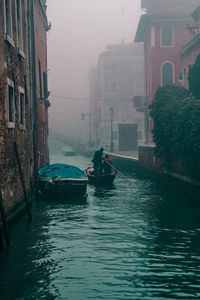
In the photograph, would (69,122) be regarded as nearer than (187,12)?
No

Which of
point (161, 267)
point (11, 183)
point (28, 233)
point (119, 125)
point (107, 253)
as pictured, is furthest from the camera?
point (119, 125)

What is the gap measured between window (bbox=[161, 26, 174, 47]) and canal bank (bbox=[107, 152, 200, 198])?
961 centimetres

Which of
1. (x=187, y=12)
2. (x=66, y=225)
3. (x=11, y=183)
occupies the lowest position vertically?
(x=66, y=225)

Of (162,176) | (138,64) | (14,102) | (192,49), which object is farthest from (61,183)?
(138,64)

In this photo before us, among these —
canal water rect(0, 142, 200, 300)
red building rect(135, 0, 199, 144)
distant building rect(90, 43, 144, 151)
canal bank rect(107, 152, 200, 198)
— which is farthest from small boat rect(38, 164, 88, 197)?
distant building rect(90, 43, 144, 151)

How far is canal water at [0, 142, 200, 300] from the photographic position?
7.01 meters

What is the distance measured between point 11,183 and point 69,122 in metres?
89.0

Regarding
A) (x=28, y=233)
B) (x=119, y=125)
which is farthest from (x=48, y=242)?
(x=119, y=125)

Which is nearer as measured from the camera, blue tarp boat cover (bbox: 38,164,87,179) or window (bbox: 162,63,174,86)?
blue tarp boat cover (bbox: 38,164,87,179)

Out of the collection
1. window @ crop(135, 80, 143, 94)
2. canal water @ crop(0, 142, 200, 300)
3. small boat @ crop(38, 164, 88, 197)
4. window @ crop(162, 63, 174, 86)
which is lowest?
canal water @ crop(0, 142, 200, 300)

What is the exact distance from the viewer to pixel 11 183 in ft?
38.9

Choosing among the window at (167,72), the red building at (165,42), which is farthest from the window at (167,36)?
the window at (167,72)

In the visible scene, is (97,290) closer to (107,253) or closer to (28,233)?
→ (107,253)

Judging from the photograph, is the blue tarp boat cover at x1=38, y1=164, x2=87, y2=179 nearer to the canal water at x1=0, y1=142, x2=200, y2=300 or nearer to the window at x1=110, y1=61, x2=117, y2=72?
the canal water at x1=0, y1=142, x2=200, y2=300
